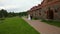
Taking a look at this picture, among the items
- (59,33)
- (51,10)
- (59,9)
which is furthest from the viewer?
(51,10)

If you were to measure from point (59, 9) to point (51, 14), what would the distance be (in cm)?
613

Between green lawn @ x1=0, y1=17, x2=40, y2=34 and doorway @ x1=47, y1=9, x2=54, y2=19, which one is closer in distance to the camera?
green lawn @ x1=0, y1=17, x2=40, y2=34

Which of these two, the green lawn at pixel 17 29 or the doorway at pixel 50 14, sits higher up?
the doorway at pixel 50 14

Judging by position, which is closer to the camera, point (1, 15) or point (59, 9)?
point (59, 9)

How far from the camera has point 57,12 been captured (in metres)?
26.8

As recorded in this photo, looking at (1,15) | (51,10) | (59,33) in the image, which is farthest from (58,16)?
(1,15)

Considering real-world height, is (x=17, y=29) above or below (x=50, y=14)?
below

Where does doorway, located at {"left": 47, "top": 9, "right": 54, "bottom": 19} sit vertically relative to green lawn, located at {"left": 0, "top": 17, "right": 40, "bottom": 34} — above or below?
above

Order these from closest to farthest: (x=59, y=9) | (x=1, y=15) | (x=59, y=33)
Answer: (x=59, y=33)
(x=59, y=9)
(x=1, y=15)

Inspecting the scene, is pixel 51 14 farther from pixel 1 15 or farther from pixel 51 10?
pixel 1 15

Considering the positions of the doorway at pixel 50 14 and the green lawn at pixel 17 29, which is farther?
the doorway at pixel 50 14

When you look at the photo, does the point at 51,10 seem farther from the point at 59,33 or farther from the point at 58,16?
the point at 59,33

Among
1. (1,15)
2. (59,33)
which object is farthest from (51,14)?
(1,15)

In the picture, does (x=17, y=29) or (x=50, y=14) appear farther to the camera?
(x=50, y=14)
